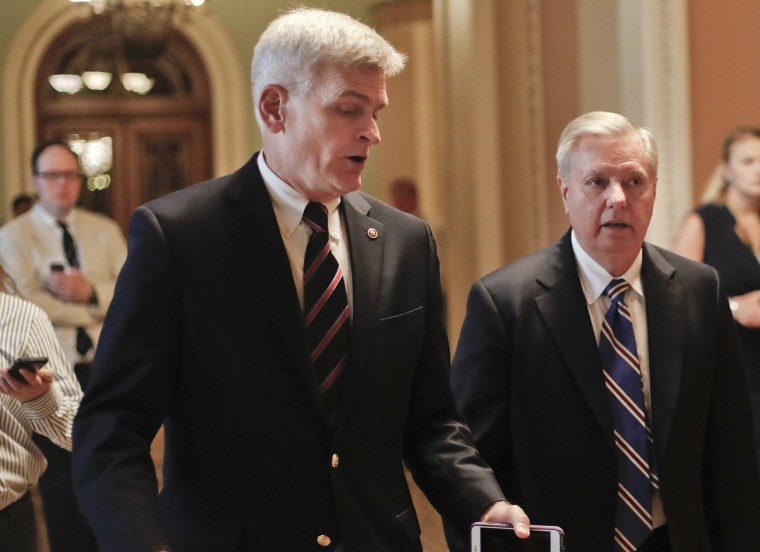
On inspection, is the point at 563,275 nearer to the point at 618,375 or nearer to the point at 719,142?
the point at 618,375

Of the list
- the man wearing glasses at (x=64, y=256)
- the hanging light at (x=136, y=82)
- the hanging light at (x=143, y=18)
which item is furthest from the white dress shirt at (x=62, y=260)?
the hanging light at (x=136, y=82)

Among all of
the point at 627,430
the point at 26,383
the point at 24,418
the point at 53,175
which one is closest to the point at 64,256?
the point at 53,175

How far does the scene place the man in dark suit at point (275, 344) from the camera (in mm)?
2104

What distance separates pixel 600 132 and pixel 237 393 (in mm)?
1161

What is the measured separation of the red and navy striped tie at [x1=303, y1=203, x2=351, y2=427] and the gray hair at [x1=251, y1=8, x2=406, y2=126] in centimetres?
28

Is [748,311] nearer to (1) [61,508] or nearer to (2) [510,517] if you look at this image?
(1) [61,508]

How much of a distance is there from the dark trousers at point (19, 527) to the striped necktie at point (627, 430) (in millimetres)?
1526

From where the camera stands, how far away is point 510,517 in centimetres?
223

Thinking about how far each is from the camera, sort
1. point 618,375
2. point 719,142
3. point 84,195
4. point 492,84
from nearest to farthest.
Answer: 1. point 618,375
2. point 719,142
3. point 492,84
4. point 84,195

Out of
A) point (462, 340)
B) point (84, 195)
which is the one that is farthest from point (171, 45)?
point (462, 340)

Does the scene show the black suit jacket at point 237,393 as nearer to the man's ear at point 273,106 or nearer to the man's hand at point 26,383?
the man's ear at point 273,106

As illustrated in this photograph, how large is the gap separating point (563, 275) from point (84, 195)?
12633 millimetres

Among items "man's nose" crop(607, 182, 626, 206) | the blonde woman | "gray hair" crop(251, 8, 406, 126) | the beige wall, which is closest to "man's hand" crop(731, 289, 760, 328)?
the blonde woman

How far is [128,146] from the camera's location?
49.2ft
